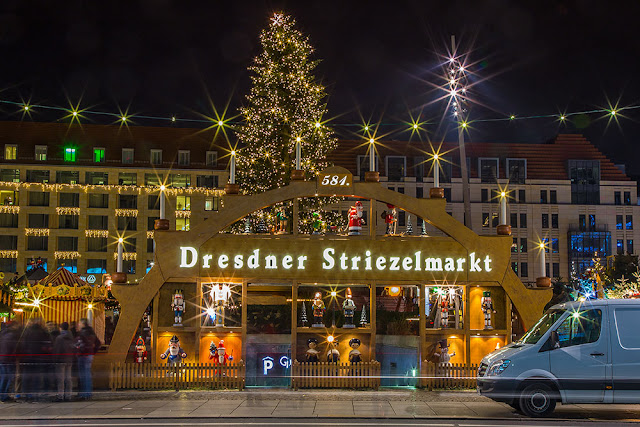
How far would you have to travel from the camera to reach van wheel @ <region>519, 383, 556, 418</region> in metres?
15.9

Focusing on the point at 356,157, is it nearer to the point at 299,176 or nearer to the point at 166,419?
the point at 299,176

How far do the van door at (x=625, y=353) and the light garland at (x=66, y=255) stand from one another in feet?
209

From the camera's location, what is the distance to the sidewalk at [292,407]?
51.7 ft

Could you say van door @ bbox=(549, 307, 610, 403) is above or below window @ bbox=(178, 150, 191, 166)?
below

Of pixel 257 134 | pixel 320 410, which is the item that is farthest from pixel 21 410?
pixel 257 134

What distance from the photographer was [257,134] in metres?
39.8

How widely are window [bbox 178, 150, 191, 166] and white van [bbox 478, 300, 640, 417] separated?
202 ft

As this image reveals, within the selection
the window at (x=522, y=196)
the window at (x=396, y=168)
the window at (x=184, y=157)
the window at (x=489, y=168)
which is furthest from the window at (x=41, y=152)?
the window at (x=522, y=196)

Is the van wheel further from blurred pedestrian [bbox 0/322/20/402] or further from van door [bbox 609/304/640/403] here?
blurred pedestrian [bbox 0/322/20/402]

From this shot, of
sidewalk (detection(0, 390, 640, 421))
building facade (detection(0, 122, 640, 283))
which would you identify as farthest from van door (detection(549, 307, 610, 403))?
building facade (detection(0, 122, 640, 283))

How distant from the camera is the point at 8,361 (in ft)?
65.6

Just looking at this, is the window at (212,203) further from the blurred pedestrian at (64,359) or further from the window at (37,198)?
the blurred pedestrian at (64,359)

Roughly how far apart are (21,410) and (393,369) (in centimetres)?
1169

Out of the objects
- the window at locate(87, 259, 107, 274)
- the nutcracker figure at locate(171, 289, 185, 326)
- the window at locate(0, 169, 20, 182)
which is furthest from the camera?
the window at locate(87, 259, 107, 274)
